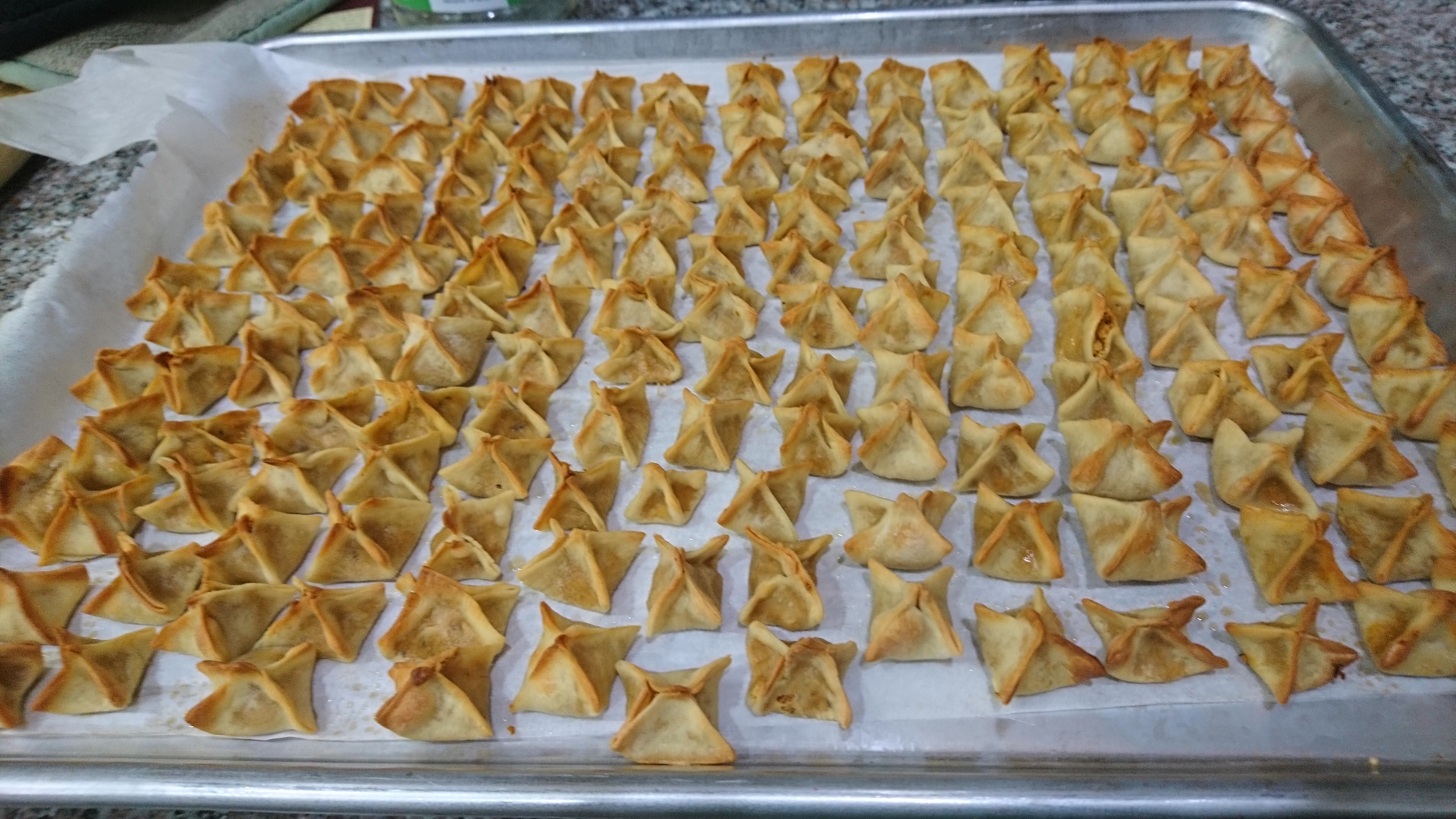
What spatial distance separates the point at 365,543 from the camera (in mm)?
1295

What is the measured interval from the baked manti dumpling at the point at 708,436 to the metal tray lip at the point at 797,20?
1178 millimetres

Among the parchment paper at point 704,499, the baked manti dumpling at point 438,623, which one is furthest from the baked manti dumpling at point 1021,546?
the baked manti dumpling at point 438,623

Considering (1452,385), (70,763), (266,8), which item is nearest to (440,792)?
(70,763)

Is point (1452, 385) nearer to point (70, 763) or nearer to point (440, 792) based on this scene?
point (440, 792)

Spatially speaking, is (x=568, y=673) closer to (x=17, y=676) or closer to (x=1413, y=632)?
(x=17, y=676)

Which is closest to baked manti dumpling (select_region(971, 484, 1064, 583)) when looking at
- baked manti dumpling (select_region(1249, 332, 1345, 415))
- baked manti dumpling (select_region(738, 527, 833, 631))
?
baked manti dumpling (select_region(738, 527, 833, 631))

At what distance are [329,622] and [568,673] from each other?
0.35m

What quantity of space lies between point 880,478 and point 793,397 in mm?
199

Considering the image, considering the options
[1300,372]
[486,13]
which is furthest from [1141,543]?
[486,13]

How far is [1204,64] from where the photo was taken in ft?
6.81

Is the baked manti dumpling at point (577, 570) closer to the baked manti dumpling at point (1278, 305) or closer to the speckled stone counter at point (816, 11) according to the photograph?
the speckled stone counter at point (816, 11)

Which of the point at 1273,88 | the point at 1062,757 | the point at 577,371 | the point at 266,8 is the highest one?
the point at 266,8

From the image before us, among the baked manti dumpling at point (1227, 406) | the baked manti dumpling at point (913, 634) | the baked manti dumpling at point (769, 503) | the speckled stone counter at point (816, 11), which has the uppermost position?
the speckled stone counter at point (816, 11)

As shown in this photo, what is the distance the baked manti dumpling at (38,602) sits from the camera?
4.05 ft
